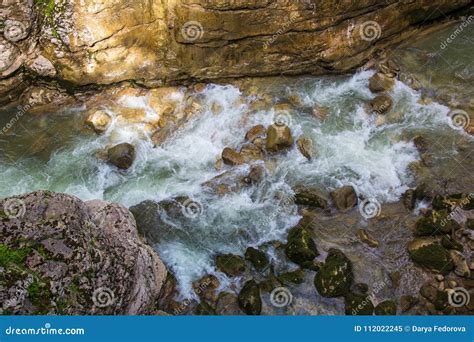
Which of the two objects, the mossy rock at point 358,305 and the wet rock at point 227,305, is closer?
the mossy rock at point 358,305

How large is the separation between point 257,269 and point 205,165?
130 inches

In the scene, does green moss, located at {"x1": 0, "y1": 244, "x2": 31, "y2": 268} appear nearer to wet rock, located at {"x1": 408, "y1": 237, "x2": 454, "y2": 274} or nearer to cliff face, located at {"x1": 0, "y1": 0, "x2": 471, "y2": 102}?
cliff face, located at {"x1": 0, "y1": 0, "x2": 471, "y2": 102}

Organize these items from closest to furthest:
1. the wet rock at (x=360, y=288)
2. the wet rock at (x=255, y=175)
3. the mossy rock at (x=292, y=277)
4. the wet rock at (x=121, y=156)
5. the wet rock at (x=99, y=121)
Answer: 1. the wet rock at (x=360, y=288)
2. the mossy rock at (x=292, y=277)
3. the wet rock at (x=255, y=175)
4. the wet rock at (x=121, y=156)
5. the wet rock at (x=99, y=121)

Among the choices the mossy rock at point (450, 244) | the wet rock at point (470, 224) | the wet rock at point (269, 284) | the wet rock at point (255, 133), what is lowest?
the wet rock at point (269, 284)

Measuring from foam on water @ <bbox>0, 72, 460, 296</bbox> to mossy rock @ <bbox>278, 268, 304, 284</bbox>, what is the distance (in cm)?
97

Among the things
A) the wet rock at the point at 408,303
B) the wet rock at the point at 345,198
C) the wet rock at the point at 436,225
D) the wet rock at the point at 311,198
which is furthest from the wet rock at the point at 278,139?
the wet rock at the point at 408,303

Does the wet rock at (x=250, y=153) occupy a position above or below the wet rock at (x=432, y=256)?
above

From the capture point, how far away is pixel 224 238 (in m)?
9.66

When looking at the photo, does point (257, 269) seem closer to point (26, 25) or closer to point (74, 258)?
point (74, 258)

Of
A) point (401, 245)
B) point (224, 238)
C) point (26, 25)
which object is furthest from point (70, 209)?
point (401, 245)

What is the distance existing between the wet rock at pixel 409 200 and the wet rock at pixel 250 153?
363 centimetres

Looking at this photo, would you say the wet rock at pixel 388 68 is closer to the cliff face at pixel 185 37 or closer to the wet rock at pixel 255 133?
the cliff face at pixel 185 37

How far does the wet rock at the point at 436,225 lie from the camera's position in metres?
9.18

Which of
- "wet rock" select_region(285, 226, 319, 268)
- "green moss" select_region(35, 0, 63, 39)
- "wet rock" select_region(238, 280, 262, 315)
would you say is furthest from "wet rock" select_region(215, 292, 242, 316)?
"green moss" select_region(35, 0, 63, 39)
